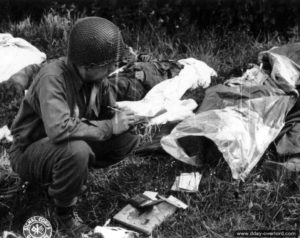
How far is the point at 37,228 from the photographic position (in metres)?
3.18

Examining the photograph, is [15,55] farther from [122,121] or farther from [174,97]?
[122,121]

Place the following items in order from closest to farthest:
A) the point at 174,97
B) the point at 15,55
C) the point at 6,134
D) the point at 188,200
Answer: the point at 188,200, the point at 6,134, the point at 174,97, the point at 15,55

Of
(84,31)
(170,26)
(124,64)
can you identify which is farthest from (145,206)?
(170,26)

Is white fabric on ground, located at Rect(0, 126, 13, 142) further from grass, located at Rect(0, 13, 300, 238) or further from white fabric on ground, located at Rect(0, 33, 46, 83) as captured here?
white fabric on ground, located at Rect(0, 33, 46, 83)

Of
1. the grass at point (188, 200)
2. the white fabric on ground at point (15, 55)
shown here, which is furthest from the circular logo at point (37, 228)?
the white fabric on ground at point (15, 55)

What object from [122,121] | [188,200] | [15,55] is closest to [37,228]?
[122,121]

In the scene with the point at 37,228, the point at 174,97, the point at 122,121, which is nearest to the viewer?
the point at 37,228

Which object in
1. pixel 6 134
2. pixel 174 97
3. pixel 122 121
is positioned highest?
pixel 122 121

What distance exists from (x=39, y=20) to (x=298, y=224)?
3963mm

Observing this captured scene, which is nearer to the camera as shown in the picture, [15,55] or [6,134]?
[6,134]

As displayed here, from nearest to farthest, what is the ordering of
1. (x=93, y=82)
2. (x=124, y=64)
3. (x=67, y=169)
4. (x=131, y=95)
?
(x=67, y=169) < (x=93, y=82) < (x=131, y=95) < (x=124, y=64)

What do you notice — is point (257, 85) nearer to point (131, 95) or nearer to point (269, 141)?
point (269, 141)

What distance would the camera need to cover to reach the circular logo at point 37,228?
10.4 feet

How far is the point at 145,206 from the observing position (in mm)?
3383
